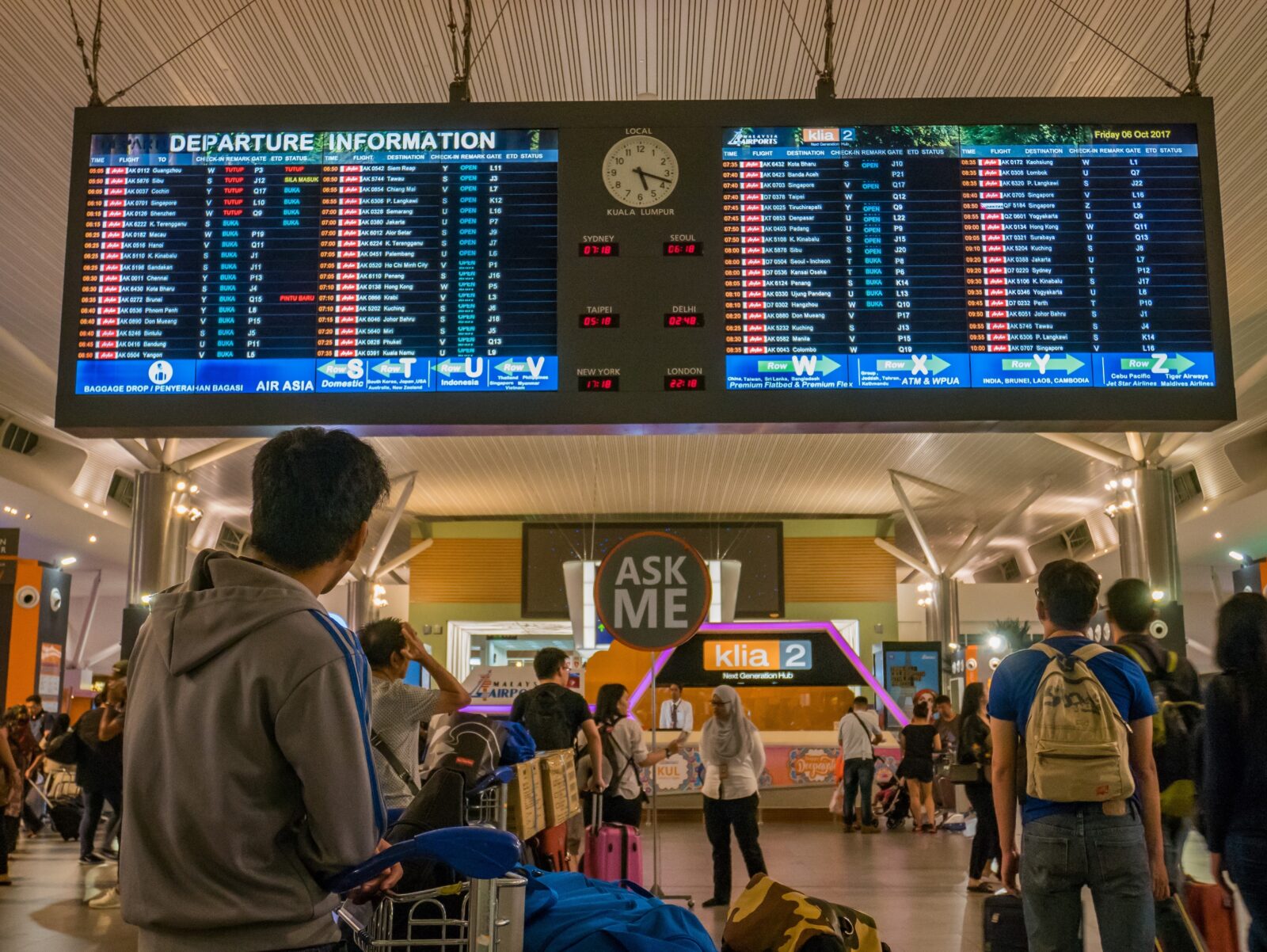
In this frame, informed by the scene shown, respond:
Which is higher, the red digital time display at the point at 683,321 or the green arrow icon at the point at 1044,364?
the red digital time display at the point at 683,321

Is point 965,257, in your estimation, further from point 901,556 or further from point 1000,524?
point 901,556

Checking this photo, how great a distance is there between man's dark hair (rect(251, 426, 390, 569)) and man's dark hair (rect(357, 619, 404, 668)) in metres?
2.89

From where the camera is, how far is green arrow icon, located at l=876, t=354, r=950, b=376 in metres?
4.86

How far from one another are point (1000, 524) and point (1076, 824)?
968 inches

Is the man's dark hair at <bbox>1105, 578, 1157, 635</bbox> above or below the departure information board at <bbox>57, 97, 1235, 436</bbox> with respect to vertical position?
below

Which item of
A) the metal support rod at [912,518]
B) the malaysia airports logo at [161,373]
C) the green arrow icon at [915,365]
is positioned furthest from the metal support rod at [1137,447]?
the malaysia airports logo at [161,373]

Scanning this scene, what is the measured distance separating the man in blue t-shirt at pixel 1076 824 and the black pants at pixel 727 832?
4220 mm

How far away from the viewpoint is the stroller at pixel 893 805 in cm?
1462

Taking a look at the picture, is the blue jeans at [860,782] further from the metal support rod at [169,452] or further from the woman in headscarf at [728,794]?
the metal support rod at [169,452]

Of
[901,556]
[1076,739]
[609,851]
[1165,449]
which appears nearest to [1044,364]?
[1076,739]

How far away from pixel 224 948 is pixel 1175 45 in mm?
9708

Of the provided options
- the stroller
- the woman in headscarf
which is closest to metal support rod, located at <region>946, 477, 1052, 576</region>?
the stroller

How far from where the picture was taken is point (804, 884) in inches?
350

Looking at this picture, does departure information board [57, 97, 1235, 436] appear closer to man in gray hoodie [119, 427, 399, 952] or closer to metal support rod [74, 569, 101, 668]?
man in gray hoodie [119, 427, 399, 952]
